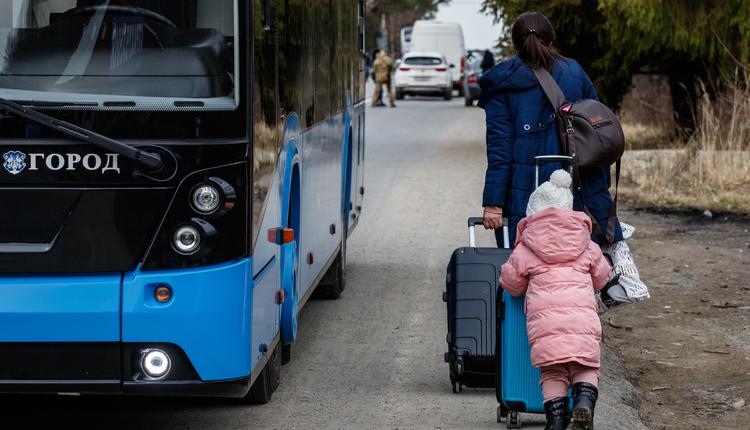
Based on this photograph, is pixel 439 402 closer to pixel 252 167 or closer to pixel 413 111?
pixel 252 167

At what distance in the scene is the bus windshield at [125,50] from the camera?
537 centimetres

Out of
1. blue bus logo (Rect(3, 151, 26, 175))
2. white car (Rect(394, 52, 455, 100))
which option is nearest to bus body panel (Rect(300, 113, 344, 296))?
blue bus logo (Rect(3, 151, 26, 175))

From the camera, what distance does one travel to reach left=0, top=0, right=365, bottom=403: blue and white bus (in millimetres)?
5305

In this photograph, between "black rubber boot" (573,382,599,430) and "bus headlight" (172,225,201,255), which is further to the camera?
"black rubber boot" (573,382,599,430)

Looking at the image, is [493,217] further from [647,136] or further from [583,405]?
[647,136]

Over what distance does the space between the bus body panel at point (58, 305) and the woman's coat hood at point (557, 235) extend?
66.3 inches

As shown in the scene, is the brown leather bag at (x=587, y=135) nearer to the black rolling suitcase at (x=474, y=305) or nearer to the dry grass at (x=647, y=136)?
the black rolling suitcase at (x=474, y=305)

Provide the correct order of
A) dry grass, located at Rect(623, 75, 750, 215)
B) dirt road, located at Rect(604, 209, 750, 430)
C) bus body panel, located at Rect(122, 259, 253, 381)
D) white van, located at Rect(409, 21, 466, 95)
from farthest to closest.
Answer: white van, located at Rect(409, 21, 466, 95) < dry grass, located at Rect(623, 75, 750, 215) < dirt road, located at Rect(604, 209, 750, 430) < bus body panel, located at Rect(122, 259, 253, 381)

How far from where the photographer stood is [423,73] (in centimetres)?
4700

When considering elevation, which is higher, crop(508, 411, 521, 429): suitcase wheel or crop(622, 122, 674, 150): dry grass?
crop(622, 122, 674, 150): dry grass

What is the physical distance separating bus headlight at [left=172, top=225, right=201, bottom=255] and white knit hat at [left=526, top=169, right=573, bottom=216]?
1479mm

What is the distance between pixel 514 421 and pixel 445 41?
4760 cm

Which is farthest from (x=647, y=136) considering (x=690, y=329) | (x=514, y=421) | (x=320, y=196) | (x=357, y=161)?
(x=514, y=421)

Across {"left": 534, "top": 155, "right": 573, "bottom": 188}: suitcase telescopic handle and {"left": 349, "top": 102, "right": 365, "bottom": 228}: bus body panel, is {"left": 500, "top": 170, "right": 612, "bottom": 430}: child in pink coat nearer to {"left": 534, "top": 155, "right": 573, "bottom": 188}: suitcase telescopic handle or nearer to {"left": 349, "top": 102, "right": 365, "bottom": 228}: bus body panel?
{"left": 534, "top": 155, "right": 573, "bottom": 188}: suitcase telescopic handle
